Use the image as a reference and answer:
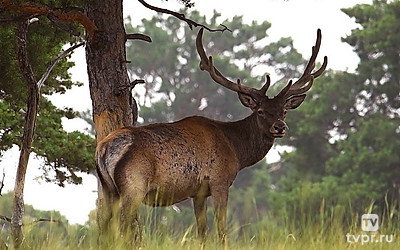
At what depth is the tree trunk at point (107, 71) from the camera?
25.6ft

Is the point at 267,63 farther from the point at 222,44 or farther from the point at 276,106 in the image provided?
the point at 276,106

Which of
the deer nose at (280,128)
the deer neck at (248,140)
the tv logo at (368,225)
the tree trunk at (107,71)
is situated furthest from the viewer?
the tree trunk at (107,71)

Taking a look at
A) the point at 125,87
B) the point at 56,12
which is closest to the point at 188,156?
the point at 125,87

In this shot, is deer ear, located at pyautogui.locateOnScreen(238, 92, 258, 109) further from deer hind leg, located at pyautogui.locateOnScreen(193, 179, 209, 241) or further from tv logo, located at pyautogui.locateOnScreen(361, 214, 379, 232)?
tv logo, located at pyautogui.locateOnScreen(361, 214, 379, 232)

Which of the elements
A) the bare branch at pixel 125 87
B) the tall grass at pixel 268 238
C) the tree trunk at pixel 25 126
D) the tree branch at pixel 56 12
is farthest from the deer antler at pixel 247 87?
the tall grass at pixel 268 238

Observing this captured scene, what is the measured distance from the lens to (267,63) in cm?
3378

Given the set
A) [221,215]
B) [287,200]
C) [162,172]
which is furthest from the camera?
[287,200]

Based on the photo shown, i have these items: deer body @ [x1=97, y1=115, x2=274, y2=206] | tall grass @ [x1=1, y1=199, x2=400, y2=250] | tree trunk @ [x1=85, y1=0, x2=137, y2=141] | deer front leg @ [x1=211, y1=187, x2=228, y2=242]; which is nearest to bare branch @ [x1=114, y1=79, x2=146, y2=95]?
tree trunk @ [x1=85, y1=0, x2=137, y2=141]

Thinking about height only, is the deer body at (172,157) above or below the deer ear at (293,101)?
below

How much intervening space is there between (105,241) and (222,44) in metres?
28.3

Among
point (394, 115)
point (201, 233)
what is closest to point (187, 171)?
point (201, 233)

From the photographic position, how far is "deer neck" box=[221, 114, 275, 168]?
763 cm

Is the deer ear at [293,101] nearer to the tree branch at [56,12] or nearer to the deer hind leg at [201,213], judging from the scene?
the deer hind leg at [201,213]

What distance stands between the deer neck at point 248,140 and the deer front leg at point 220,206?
793mm
